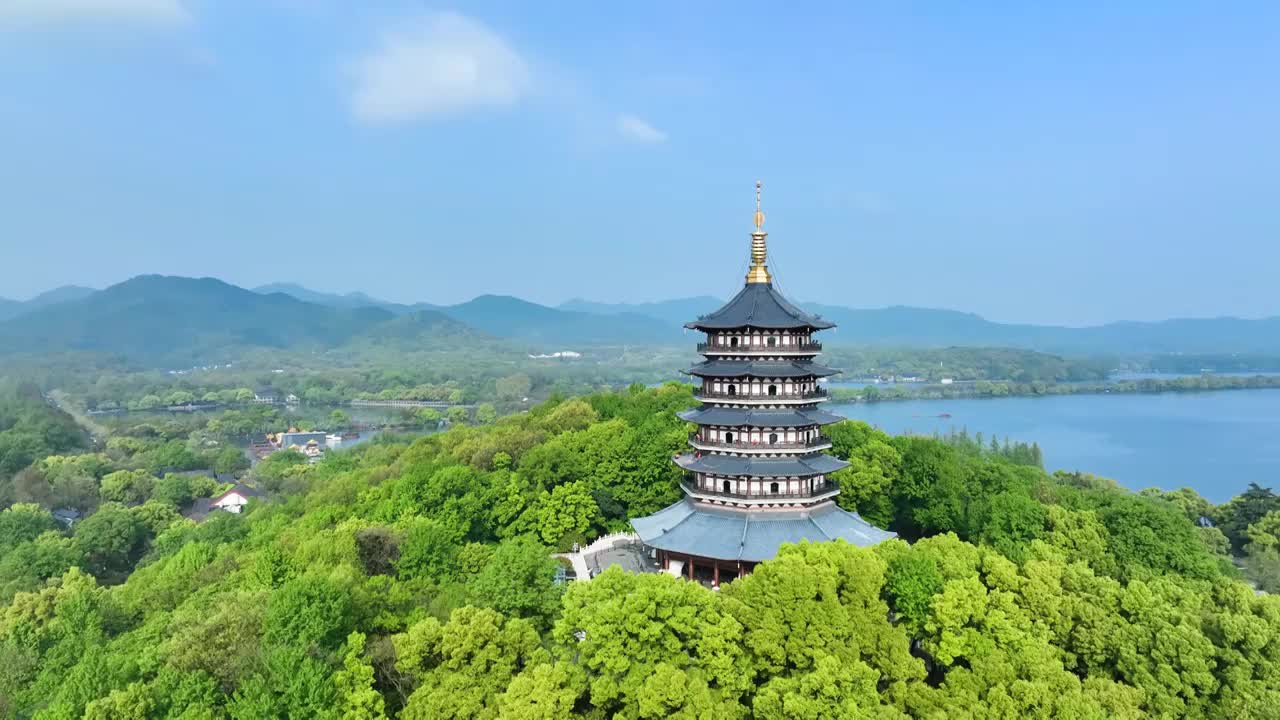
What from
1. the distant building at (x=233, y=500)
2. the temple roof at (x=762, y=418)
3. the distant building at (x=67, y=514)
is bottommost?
the distant building at (x=67, y=514)

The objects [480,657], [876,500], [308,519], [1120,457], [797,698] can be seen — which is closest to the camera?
[797,698]

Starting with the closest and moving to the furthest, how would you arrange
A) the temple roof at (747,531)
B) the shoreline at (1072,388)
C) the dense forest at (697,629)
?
the dense forest at (697,629) < the temple roof at (747,531) < the shoreline at (1072,388)

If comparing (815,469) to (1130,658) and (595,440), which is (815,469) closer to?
(1130,658)

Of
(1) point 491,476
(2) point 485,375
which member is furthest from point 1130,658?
(2) point 485,375

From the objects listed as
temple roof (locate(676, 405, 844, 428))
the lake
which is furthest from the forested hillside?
the lake

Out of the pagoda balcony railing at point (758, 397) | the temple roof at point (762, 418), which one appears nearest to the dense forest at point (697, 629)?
the temple roof at point (762, 418)

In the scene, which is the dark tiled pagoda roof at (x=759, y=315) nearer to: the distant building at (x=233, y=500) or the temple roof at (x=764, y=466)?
the temple roof at (x=764, y=466)

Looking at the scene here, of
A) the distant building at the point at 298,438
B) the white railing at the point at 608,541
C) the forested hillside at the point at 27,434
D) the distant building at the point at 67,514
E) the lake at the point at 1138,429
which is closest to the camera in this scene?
the white railing at the point at 608,541
